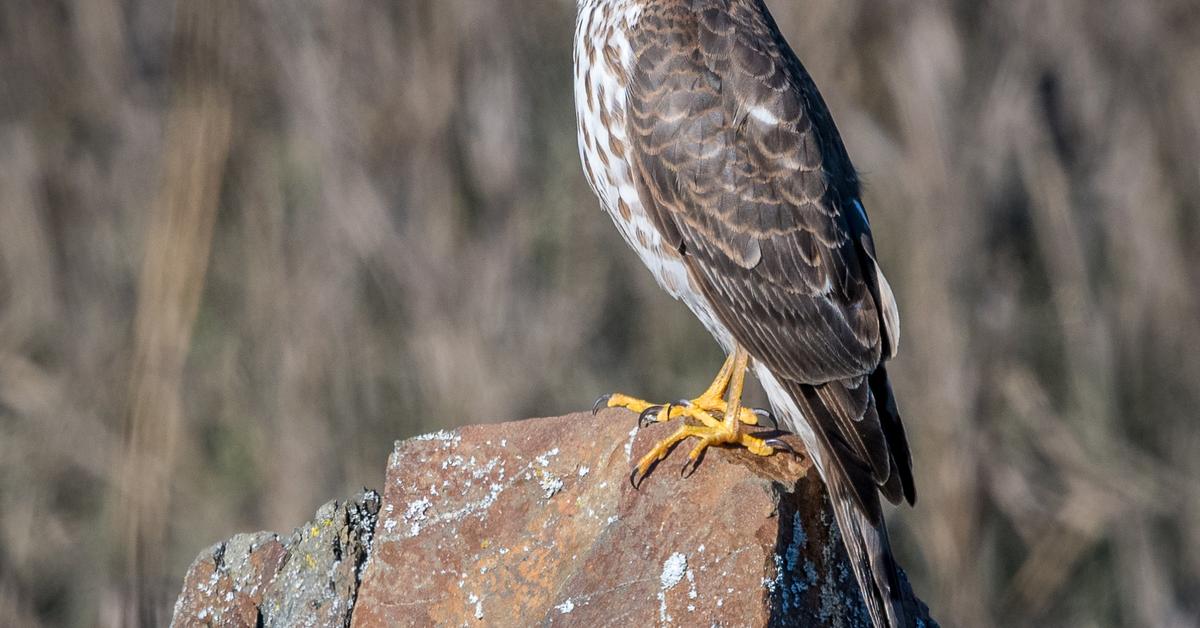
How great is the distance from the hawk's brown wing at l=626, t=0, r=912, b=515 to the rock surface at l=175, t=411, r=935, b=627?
48 cm

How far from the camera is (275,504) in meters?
6.93

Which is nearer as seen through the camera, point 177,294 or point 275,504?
point 177,294

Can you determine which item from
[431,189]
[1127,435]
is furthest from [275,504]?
[1127,435]

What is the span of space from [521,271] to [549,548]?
3991 mm

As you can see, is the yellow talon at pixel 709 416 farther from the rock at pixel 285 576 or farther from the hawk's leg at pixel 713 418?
the rock at pixel 285 576

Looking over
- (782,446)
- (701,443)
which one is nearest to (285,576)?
(701,443)

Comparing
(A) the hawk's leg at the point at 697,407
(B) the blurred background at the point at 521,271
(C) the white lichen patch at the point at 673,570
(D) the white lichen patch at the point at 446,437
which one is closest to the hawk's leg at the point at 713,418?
(A) the hawk's leg at the point at 697,407

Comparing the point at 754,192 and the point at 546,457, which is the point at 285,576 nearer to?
the point at 546,457

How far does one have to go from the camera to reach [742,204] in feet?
11.8

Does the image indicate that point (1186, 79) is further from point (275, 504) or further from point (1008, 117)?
point (275, 504)

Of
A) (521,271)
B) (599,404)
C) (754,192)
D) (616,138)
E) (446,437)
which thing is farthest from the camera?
(521,271)

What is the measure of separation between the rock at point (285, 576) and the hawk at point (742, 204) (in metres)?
0.78

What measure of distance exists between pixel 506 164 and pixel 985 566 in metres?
3.15

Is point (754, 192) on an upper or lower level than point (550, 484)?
upper
